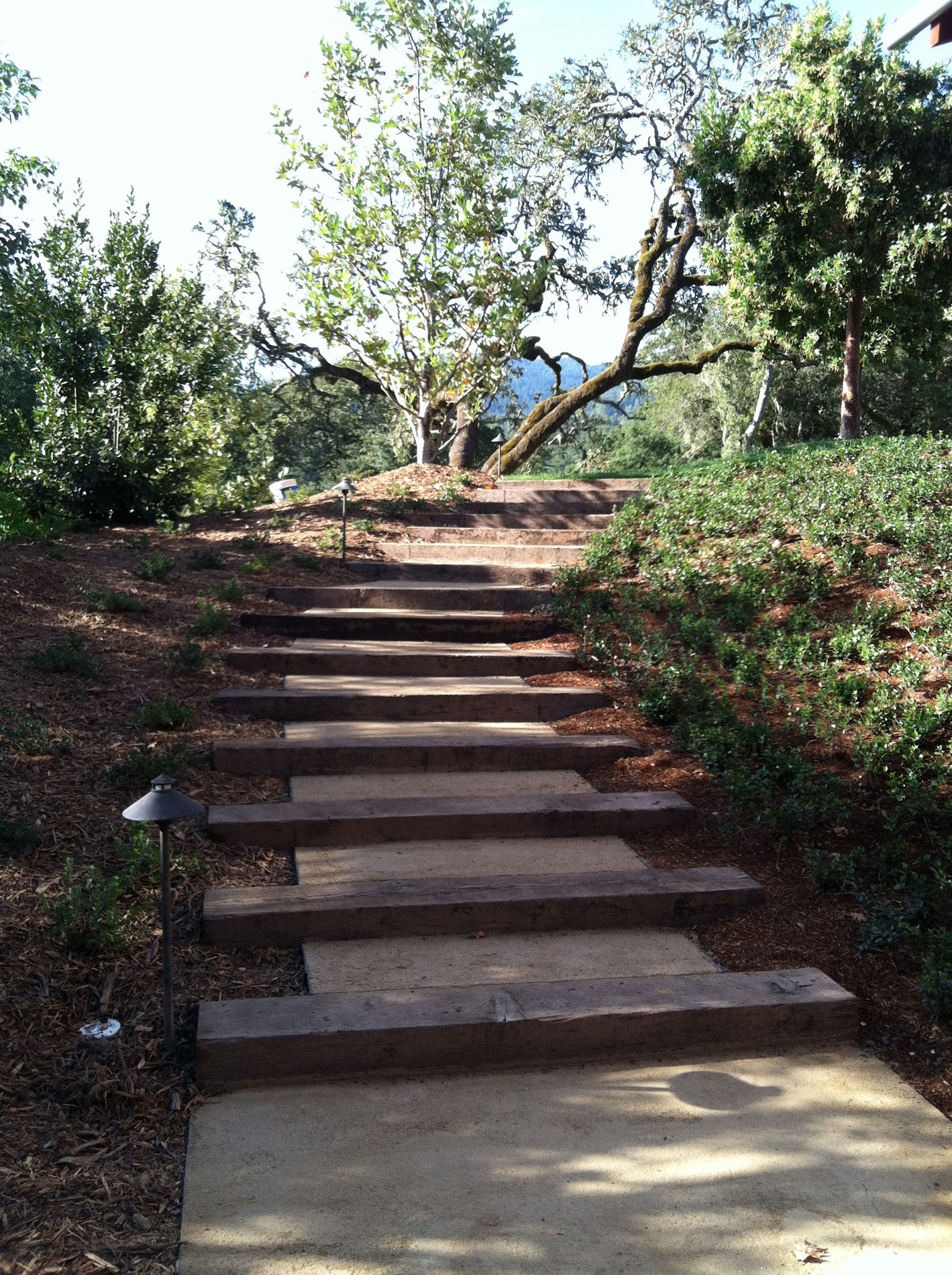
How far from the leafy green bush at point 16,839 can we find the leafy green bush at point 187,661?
6.41 ft

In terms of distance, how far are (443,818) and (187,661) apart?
2093 millimetres

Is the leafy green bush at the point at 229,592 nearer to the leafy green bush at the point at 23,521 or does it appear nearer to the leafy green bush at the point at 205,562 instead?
the leafy green bush at the point at 205,562

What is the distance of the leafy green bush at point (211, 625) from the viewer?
6.10 m

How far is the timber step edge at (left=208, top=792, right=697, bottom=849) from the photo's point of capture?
12.8 feet

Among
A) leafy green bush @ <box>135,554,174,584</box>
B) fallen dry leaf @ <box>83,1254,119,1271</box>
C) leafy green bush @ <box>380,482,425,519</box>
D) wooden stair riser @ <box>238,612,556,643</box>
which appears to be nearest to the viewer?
fallen dry leaf @ <box>83,1254,119,1271</box>

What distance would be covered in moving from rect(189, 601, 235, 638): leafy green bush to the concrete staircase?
411 millimetres

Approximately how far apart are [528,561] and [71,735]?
179 inches

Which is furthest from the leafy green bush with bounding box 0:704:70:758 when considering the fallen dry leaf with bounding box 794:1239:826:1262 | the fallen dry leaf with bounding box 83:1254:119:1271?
the fallen dry leaf with bounding box 794:1239:826:1262

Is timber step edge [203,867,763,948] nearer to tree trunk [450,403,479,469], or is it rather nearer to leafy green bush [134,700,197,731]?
leafy green bush [134,700,197,731]

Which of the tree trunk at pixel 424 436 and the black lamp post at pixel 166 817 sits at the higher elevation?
the tree trunk at pixel 424 436

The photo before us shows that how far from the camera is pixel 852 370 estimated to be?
42.0 ft

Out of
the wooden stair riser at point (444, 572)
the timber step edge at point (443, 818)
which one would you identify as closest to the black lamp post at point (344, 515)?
the wooden stair riser at point (444, 572)

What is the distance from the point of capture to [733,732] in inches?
185

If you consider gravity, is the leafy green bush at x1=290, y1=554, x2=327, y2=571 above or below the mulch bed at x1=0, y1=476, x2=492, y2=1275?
above
